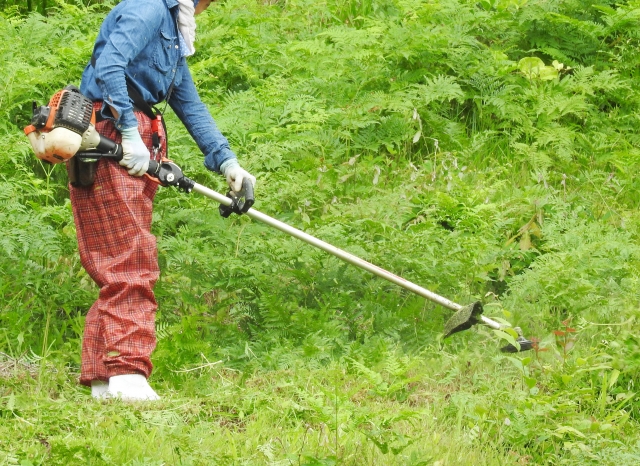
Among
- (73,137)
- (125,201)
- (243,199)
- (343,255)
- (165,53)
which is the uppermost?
(165,53)

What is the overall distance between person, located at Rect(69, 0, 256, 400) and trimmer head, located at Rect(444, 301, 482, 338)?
173 centimetres

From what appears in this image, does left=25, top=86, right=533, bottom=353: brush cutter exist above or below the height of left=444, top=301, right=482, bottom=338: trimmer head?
above

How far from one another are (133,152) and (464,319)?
81.9 inches

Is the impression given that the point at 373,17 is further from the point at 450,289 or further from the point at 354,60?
the point at 450,289

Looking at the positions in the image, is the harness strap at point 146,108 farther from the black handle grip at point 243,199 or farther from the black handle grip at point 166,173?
the black handle grip at point 243,199

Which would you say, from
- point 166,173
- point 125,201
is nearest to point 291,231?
point 166,173

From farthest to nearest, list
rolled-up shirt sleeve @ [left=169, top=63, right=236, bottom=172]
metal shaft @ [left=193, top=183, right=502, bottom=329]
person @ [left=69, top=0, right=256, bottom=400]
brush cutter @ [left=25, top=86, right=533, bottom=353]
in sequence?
rolled-up shirt sleeve @ [left=169, top=63, right=236, bottom=172], metal shaft @ [left=193, top=183, right=502, bottom=329], person @ [left=69, top=0, right=256, bottom=400], brush cutter @ [left=25, top=86, right=533, bottom=353]

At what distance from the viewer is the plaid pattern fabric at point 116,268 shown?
4680 mm

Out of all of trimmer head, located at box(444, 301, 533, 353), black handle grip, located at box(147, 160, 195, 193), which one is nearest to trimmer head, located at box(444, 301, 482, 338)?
trimmer head, located at box(444, 301, 533, 353)

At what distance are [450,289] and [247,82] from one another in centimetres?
347

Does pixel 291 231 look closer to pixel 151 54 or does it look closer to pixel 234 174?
pixel 234 174

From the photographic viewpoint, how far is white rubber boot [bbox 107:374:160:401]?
4.57 metres

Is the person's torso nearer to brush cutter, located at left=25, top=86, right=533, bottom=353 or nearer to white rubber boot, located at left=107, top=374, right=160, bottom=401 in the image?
brush cutter, located at left=25, top=86, right=533, bottom=353

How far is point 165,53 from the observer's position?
486 cm
